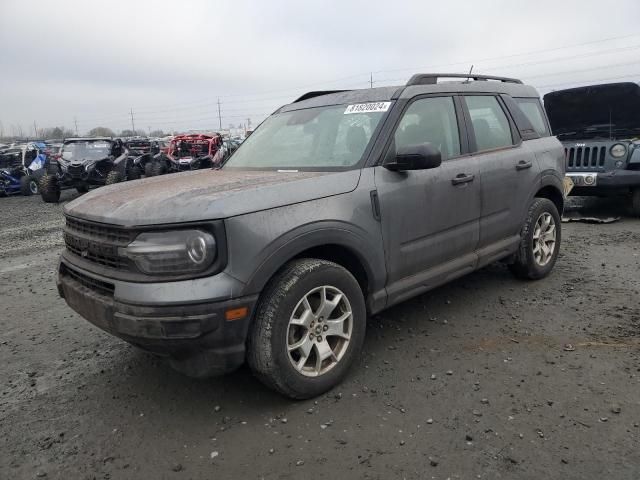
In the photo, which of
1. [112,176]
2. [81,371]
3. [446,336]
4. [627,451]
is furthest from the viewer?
[112,176]

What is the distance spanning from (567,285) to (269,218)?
11.1ft

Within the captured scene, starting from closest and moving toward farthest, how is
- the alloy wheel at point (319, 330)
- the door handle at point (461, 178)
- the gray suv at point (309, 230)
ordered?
the gray suv at point (309, 230)
the alloy wheel at point (319, 330)
the door handle at point (461, 178)

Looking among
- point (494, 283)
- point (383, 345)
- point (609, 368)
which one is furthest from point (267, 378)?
point (494, 283)

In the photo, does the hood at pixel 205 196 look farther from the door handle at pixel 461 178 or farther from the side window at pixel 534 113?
the side window at pixel 534 113

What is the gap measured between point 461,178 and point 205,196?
201cm

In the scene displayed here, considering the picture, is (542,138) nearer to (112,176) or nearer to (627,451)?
(627,451)

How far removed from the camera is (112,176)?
1417 cm

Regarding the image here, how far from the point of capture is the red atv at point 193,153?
17312 millimetres

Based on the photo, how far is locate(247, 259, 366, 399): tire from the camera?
2.71 m

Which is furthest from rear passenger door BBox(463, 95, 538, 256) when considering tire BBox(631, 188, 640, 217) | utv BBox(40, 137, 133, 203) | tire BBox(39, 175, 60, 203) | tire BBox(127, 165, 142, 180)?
tire BBox(127, 165, 142, 180)

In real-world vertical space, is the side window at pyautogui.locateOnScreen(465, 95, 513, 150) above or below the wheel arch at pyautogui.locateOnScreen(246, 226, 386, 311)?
above

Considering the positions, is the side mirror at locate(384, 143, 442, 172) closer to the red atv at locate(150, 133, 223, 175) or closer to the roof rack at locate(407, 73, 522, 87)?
the roof rack at locate(407, 73, 522, 87)

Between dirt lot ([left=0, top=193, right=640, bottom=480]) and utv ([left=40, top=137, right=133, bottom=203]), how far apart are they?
10.6m

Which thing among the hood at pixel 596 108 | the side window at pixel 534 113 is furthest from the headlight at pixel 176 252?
the hood at pixel 596 108
